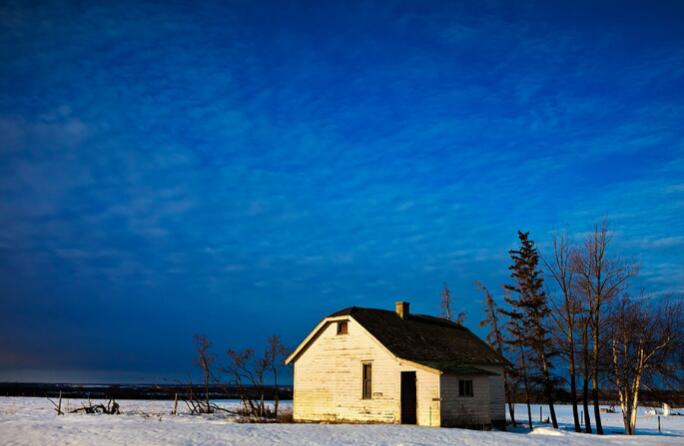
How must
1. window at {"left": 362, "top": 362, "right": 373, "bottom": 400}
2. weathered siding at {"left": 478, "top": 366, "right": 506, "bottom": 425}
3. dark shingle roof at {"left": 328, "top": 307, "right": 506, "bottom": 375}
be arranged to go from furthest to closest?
weathered siding at {"left": 478, "top": 366, "right": 506, "bottom": 425} → dark shingle roof at {"left": 328, "top": 307, "right": 506, "bottom": 375} → window at {"left": 362, "top": 362, "right": 373, "bottom": 400}

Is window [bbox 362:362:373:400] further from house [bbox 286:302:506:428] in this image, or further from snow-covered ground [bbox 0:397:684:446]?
snow-covered ground [bbox 0:397:684:446]

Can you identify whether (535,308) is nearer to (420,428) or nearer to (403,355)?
(403,355)

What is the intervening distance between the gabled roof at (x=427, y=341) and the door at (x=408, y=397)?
170 cm

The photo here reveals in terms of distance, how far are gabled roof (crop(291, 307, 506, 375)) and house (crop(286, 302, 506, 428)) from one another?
8cm

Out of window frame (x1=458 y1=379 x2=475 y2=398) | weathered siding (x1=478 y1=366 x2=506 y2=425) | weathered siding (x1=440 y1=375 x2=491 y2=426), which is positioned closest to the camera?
weathered siding (x1=440 y1=375 x2=491 y2=426)

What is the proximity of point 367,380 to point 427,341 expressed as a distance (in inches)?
209

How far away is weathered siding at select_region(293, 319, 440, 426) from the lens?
105ft

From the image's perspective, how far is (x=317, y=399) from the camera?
35.2 meters

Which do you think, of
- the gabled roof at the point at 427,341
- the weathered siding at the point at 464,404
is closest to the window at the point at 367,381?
the gabled roof at the point at 427,341

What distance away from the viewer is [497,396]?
3900cm

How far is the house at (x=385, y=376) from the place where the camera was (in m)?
32.1

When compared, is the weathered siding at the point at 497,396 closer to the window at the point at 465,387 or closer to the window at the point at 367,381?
the window at the point at 465,387

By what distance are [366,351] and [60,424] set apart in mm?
15554

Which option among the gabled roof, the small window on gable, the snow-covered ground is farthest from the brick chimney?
the snow-covered ground
